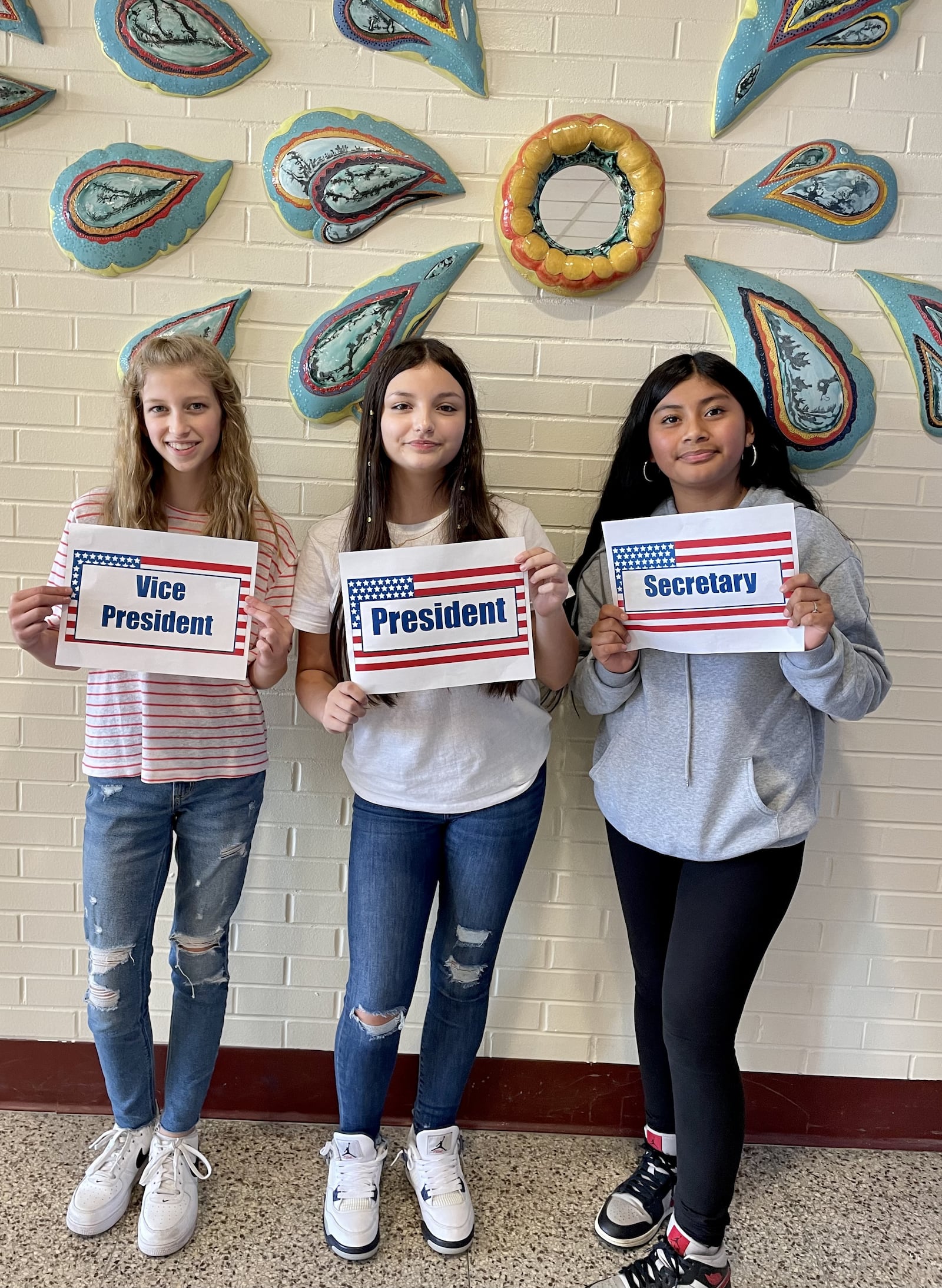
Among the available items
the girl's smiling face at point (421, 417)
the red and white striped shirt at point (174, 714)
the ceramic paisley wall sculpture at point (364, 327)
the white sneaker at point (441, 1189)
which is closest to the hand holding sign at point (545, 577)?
the girl's smiling face at point (421, 417)

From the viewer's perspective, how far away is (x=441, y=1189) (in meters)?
1.85

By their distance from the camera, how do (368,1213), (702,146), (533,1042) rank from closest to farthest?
(368,1213) → (702,146) → (533,1042)

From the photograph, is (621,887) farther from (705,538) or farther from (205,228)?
(205,228)

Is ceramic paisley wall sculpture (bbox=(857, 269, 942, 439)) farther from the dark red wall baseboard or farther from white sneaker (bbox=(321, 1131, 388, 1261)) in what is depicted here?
white sneaker (bbox=(321, 1131, 388, 1261))

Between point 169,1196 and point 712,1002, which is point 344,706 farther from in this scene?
point 169,1196

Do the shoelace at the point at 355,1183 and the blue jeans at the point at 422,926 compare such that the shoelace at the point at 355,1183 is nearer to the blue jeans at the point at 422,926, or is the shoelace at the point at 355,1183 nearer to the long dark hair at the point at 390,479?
the blue jeans at the point at 422,926

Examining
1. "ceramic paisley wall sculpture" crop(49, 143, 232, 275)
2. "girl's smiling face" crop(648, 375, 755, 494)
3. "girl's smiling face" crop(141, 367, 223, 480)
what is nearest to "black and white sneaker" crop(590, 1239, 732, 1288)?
"girl's smiling face" crop(648, 375, 755, 494)

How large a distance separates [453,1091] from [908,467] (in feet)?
5.47

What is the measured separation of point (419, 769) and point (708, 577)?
640 mm

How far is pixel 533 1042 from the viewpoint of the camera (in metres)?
2.19

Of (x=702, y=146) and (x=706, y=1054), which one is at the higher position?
(x=702, y=146)

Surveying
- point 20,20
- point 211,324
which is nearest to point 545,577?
point 211,324

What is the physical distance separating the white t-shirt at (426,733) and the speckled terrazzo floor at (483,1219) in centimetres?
91

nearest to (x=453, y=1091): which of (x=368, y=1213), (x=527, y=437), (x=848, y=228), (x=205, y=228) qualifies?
(x=368, y=1213)
